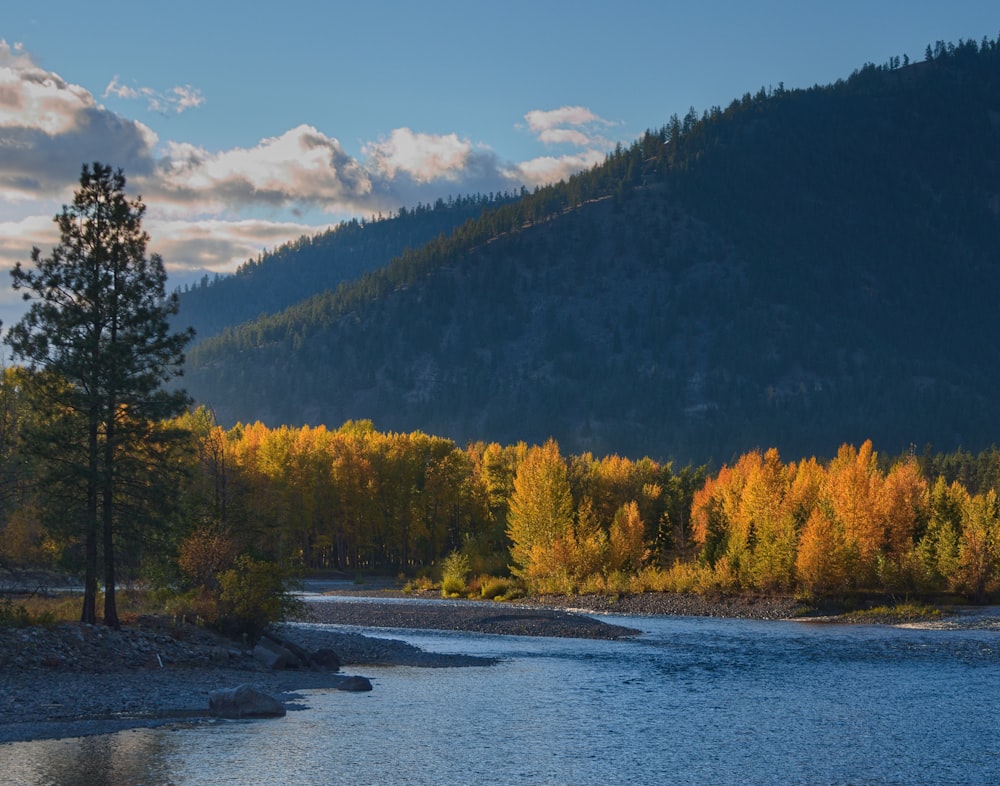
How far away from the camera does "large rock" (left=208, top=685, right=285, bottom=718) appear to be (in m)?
35.3

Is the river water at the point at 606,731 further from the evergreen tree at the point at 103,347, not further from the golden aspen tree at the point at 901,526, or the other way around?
the golden aspen tree at the point at 901,526

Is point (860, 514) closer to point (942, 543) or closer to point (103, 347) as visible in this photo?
point (942, 543)

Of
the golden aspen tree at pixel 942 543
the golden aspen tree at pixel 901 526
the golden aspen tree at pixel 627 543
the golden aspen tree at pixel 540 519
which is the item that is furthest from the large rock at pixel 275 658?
the golden aspen tree at pixel 942 543

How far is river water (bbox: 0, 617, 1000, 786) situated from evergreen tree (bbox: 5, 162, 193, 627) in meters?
12.1

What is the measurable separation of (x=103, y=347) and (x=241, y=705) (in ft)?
55.0

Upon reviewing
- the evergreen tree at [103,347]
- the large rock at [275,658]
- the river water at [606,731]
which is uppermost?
the evergreen tree at [103,347]

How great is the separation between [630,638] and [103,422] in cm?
3320

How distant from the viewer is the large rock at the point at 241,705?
3531cm

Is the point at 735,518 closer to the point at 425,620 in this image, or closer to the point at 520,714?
the point at 425,620

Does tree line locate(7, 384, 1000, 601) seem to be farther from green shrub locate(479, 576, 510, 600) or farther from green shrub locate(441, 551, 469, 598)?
green shrub locate(441, 551, 469, 598)

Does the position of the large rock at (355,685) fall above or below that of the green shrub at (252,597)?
below

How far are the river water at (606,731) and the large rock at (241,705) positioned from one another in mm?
849

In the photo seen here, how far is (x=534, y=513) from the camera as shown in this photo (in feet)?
329

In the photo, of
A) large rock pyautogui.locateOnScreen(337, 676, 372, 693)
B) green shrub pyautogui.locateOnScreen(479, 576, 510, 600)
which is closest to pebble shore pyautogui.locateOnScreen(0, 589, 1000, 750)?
large rock pyautogui.locateOnScreen(337, 676, 372, 693)
